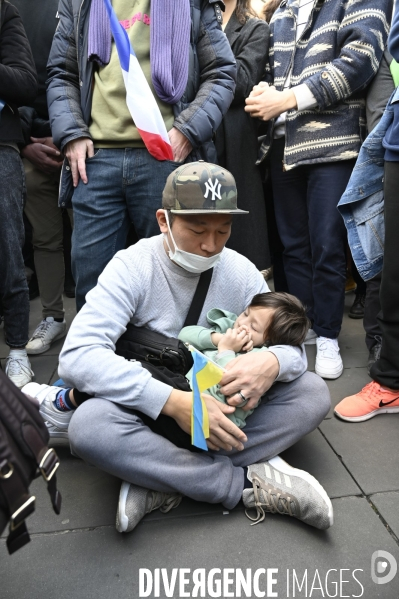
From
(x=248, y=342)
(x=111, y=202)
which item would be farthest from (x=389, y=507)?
(x=111, y=202)

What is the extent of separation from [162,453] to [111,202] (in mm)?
1252

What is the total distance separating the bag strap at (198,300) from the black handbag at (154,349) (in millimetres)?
129

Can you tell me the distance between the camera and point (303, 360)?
2.32 m

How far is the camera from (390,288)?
2592 mm

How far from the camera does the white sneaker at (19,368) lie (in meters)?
3.13

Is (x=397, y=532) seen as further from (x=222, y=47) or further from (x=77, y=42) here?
(x=77, y=42)

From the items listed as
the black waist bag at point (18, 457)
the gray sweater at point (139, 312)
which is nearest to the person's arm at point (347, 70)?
the gray sweater at point (139, 312)

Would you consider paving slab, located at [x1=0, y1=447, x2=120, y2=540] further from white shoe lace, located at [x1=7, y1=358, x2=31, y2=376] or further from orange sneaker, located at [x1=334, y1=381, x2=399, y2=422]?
orange sneaker, located at [x1=334, y1=381, x2=399, y2=422]

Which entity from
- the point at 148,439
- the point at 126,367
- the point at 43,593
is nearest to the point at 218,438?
the point at 148,439

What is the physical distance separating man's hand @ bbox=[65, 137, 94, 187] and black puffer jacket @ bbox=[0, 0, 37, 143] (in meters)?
0.45

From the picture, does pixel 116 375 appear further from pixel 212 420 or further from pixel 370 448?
pixel 370 448

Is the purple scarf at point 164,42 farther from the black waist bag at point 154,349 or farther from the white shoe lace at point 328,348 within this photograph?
the white shoe lace at point 328,348

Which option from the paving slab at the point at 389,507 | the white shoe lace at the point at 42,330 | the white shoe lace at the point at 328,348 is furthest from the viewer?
the white shoe lace at the point at 42,330

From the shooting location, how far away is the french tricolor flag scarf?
8.21 feet
